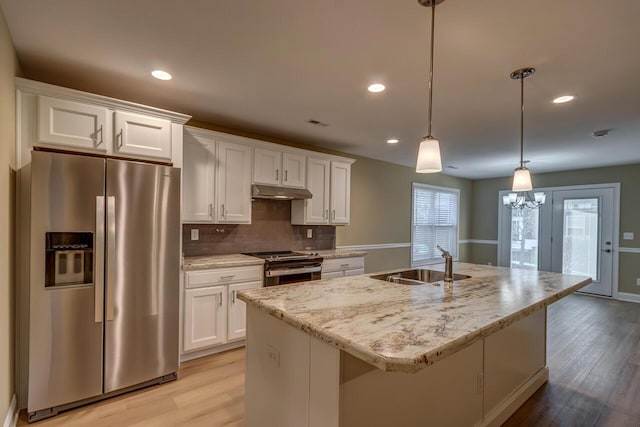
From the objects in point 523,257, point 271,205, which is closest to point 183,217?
point 271,205

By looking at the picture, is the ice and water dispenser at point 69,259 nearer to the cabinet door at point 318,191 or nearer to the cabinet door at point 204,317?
the cabinet door at point 204,317

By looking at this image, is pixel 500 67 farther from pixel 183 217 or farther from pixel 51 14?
pixel 183 217

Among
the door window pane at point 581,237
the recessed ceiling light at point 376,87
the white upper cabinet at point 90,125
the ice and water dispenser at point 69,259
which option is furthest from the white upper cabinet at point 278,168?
the door window pane at point 581,237

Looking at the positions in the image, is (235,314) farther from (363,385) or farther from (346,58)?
(346,58)

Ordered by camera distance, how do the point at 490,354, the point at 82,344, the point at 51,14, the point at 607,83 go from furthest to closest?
the point at 607,83
the point at 82,344
the point at 490,354
the point at 51,14

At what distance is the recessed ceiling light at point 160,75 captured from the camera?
2.36 m

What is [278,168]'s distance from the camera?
3.83m

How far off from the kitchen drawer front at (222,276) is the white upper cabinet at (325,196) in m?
1.09

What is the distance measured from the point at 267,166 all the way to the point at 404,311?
8.68 feet

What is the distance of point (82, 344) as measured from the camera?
7.36 feet

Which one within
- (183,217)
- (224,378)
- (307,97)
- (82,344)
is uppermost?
(307,97)

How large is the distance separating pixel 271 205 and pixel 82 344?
Result: 94.3 inches

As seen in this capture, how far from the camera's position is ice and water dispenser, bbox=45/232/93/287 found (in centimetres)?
215

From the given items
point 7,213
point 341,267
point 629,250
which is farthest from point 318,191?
point 629,250
